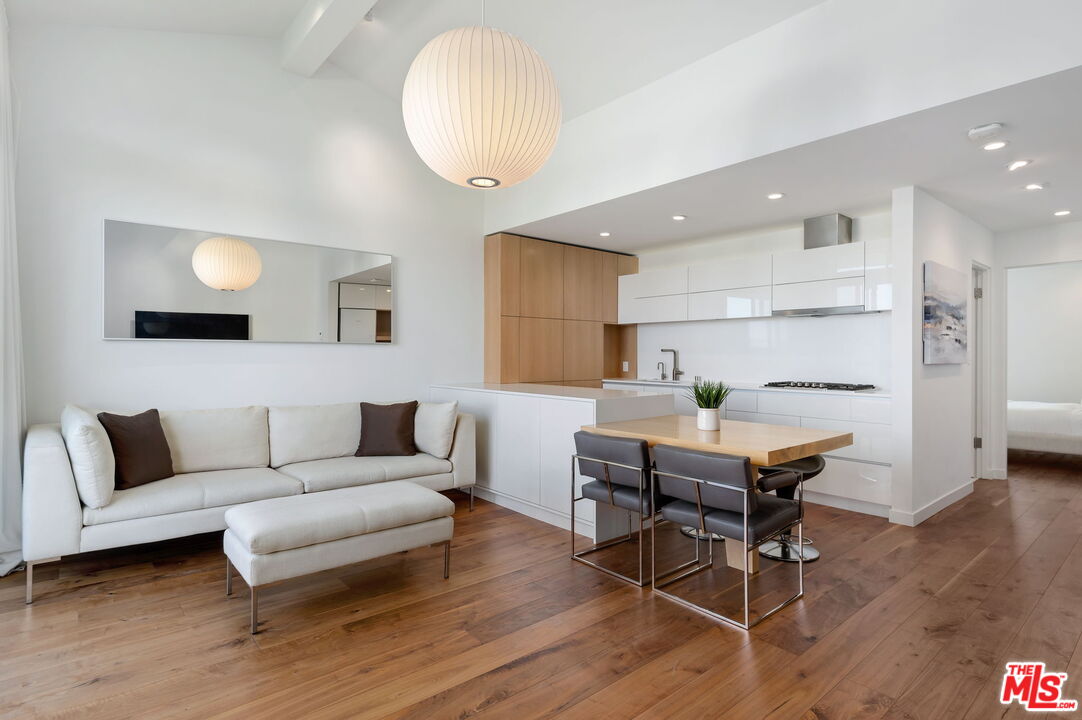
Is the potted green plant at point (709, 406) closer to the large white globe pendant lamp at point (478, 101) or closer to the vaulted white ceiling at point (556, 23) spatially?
the large white globe pendant lamp at point (478, 101)

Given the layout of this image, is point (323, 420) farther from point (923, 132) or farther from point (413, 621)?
point (923, 132)

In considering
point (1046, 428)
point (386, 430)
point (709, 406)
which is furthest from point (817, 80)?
point (1046, 428)

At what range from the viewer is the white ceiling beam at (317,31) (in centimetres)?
346

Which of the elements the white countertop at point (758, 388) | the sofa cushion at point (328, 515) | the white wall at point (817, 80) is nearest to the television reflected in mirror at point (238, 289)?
the sofa cushion at point (328, 515)

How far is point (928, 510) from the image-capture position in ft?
13.4

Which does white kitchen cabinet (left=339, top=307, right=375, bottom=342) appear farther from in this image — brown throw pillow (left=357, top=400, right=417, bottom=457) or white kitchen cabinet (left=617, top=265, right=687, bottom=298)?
white kitchen cabinet (left=617, top=265, right=687, bottom=298)

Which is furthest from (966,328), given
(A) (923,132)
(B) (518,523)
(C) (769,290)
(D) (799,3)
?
(B) (518,523)

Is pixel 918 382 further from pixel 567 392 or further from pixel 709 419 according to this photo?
pixel 567 392

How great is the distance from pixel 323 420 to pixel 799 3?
13.0 feet

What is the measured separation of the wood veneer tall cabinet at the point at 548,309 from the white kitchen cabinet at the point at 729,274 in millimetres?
1027

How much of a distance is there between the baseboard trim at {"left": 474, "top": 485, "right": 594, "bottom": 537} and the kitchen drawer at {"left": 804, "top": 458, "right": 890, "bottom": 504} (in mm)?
2030

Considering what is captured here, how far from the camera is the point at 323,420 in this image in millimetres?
4141

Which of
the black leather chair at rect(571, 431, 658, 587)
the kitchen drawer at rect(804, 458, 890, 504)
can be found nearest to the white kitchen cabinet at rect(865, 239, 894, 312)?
the kitchen drawer at rect(804, 458, 890, 504)

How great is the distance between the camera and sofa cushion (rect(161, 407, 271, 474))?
3.59 m
